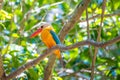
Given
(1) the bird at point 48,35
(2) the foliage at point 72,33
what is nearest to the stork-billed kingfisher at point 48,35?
(1) the bird at point 48,35

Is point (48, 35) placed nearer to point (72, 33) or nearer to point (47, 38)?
point (47, 38)

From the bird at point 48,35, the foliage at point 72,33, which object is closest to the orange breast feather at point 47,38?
the bird at point 48,35

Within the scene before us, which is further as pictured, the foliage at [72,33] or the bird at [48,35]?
the foliage at [72,33]

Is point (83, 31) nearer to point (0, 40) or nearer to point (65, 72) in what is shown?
point (65, 72)

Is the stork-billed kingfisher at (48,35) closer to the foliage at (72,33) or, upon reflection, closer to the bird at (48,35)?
the bird at (48,35)

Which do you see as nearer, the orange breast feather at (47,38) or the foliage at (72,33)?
the orange breast feather at (47,38)

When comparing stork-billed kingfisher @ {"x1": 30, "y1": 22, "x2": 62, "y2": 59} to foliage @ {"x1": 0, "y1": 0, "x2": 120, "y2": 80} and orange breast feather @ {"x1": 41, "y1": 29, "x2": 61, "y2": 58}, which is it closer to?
orange breast feather @ {"x1": 41, "y1": 29, "x2": 61, "y2": 58}

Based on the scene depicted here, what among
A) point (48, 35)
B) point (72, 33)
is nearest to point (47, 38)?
point (48, 35)

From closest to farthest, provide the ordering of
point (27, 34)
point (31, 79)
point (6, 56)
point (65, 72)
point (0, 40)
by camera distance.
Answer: point (31, 79)
point (6, 56)
point (0, 40)
point (65, 72)
point (27, 34)

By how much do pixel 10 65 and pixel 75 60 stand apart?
71.2 inches

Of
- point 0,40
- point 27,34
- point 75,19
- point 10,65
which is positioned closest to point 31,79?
point 10,65

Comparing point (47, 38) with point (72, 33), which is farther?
point (72, 33)

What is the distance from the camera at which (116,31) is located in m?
4.25

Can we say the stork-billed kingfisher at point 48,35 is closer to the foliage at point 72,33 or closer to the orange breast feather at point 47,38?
the orange breast feather at point 47,38
